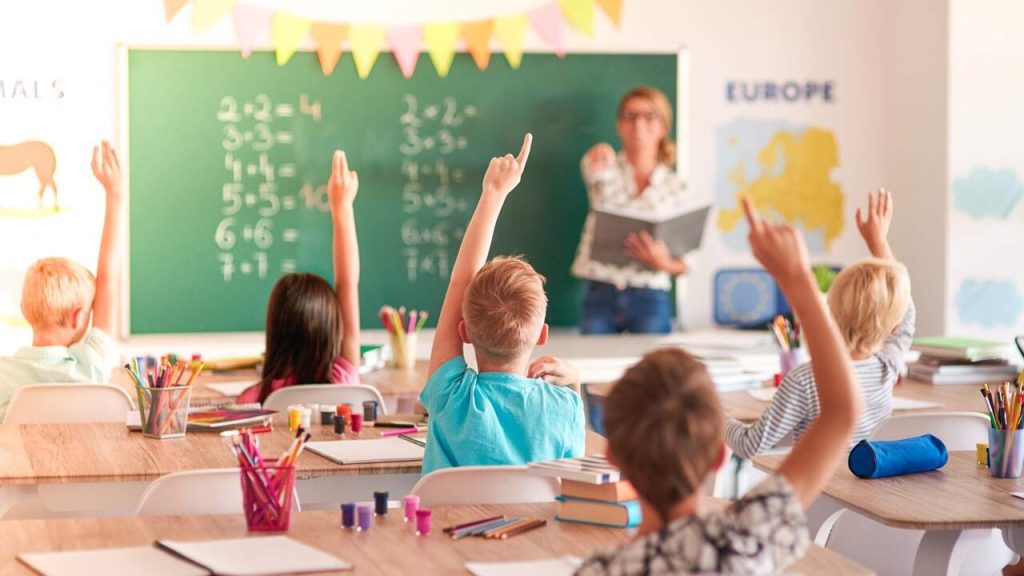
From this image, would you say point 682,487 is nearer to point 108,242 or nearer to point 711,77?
point 108,242

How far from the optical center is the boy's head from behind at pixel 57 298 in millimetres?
3586

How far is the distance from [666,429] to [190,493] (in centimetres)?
111

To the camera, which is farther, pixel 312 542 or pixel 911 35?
pixel 911 35

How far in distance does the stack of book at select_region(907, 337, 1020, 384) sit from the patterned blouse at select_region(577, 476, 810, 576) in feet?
10.6

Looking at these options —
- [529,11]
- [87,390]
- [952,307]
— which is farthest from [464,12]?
[87,390]

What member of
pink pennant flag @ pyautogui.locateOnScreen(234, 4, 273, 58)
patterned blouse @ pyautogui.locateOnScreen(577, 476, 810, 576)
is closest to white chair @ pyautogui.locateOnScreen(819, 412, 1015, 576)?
patterned blouse @ pyautogui.locateOnScreen(577, 476, 810, 576)

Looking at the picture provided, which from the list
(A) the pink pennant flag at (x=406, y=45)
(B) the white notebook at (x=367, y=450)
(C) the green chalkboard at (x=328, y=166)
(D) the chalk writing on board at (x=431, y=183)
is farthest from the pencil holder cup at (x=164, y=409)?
(A) the pink pennant flag at (x=406, y=45)

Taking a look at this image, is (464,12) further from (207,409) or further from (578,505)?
(578,505)

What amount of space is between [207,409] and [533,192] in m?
3.23

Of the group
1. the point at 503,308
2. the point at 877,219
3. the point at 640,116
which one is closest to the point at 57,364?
the point at 503,308

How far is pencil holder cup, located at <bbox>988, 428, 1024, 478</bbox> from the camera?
8.45 ft

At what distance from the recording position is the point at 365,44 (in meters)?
6.09

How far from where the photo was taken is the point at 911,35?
256 inches

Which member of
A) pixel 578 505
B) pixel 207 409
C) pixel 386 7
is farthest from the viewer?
pixel 386 7
